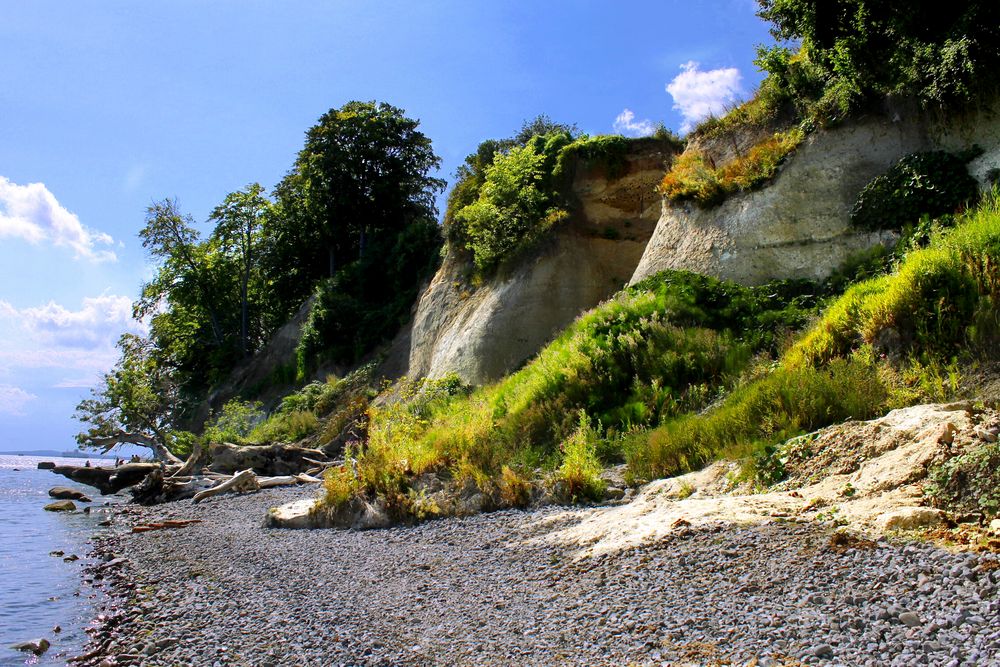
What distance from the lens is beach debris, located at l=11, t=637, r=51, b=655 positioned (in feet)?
23.1

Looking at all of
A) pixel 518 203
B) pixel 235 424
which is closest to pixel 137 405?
pixel 235 424

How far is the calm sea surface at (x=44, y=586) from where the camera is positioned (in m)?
7.37

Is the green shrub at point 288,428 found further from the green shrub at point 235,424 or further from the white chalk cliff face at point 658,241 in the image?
the white chalk cliff face at point 658,241

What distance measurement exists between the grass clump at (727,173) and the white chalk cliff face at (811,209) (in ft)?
0.80

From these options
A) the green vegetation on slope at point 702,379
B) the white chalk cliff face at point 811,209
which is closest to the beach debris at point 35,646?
the green vegetation on slope at point 702,379

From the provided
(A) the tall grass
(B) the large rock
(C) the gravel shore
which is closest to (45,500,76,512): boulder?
(B) the large rock

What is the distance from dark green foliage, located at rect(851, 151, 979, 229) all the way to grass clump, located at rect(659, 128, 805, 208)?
2.28 m

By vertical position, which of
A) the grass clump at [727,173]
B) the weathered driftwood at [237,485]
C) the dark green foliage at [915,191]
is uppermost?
the grass clump at [727,173]

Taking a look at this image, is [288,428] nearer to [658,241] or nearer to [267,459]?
[267,459]

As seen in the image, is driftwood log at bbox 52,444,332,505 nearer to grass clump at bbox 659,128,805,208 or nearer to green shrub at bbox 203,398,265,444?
green shrub at bbox 203,398,265,444

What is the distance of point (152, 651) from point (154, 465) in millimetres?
18229

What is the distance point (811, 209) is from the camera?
14.2 m

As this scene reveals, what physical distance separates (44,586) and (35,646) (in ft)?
11.1

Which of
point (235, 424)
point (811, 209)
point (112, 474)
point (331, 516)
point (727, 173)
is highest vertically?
point (727, 173)
